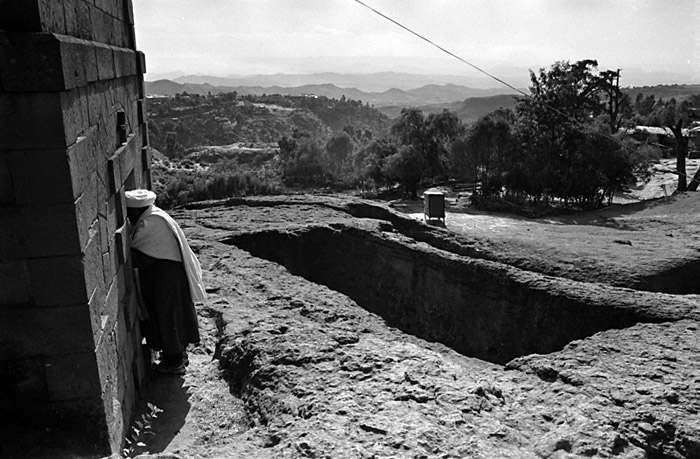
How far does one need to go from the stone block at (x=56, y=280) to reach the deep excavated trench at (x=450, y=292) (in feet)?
18.9

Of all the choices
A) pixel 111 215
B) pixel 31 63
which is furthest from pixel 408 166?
pixel 31 63

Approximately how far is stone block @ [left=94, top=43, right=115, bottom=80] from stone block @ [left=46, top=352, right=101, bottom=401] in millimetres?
1990

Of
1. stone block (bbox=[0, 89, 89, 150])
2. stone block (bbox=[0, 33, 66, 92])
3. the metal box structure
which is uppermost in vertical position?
stone block (bbox=[0, 33, 66, 92])

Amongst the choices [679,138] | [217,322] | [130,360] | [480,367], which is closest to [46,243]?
[130,360]

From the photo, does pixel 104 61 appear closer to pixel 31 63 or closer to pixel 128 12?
pixel 31 63

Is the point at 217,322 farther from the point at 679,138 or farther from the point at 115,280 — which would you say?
the point at 679,138

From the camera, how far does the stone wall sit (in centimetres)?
298

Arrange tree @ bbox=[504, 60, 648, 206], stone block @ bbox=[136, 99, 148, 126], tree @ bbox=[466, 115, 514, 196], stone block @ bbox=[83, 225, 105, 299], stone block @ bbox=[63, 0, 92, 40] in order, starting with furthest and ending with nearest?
tree @ bbox=[466, 115, 514, 196] < tree @ bbox=[504, 60, 648, 206] < stone block @ bbox=[136, 99, 148, 126] < stone block @ bbox=[63, 0, 92, 40] < stone block @ bbox=[83, 225, 105, 299]

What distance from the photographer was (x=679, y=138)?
1206 inches

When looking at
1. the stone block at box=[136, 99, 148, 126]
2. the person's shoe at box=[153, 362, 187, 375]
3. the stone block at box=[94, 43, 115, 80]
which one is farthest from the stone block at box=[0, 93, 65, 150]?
the stone block at box=[136, 99, 148, 126]

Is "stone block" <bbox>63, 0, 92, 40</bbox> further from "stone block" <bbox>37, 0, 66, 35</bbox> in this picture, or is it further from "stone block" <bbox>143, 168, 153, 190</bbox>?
"stone block" <bbox>143, 168, 153, 190</bbox>

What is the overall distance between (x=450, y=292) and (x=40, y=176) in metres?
6.72

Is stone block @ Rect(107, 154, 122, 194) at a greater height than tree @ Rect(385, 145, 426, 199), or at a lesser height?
greater

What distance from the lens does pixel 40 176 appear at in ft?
10.1
